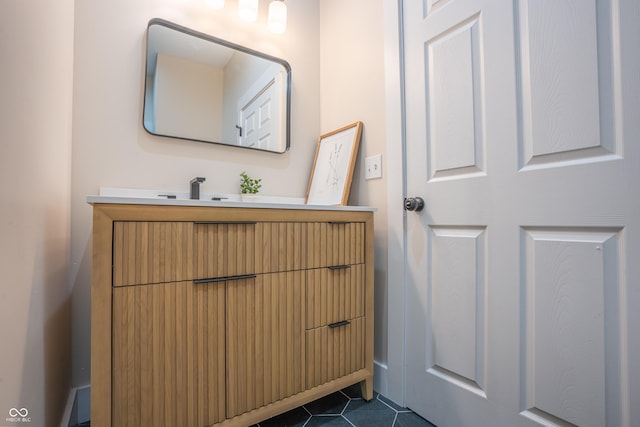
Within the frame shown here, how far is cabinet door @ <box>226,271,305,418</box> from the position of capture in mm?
968

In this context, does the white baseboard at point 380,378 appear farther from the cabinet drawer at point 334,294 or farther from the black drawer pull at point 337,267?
the black drawer pull at point 337,267

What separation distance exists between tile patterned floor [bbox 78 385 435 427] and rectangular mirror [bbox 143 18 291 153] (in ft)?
4.14

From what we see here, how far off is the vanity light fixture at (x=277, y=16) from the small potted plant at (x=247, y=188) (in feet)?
2.64

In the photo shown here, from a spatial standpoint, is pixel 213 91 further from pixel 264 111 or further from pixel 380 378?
pixel 380 378

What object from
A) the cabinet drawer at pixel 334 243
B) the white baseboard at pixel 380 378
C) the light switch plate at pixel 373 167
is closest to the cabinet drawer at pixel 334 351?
the white baseboard at pixel 380 378

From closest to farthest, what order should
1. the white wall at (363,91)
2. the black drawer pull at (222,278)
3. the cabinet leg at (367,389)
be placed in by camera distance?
the black drawer pull at (222,278), the cabinet leg at (367,389), the white wall at (363,91)

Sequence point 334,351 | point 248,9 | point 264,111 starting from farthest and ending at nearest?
point 264,111
point 248,9
point 334,351

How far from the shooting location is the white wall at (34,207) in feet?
1.90

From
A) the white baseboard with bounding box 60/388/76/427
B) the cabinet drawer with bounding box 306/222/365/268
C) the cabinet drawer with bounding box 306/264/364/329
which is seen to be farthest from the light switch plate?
the white baseboard with bounding box 60/388/76/427

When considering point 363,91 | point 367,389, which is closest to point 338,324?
point 367,389

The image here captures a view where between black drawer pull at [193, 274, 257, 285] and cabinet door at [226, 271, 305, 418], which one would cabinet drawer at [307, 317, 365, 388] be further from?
black drawer pull at [193, 274, 257, 285]

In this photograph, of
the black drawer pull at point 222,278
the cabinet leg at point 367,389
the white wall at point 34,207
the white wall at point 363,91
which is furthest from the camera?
the white wall at point 363,91

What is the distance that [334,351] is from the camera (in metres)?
1.19

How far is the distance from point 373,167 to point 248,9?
1013 mm
